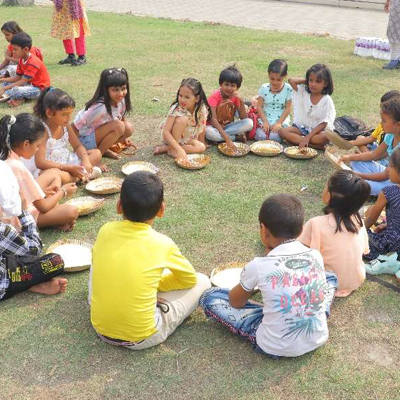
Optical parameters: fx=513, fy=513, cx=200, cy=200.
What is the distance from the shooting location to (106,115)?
15.6ft

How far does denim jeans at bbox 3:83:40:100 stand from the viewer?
6222 millimetres

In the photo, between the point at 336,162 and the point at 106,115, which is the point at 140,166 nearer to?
the point at 106,115

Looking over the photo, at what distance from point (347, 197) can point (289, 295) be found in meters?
0.78

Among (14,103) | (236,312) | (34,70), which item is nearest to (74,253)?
(236,312)

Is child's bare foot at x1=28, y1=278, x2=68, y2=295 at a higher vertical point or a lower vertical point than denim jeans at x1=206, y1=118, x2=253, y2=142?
lower

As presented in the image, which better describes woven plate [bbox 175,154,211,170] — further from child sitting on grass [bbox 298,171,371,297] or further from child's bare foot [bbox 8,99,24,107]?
child's bare foot [bbox 8,99,24,107]

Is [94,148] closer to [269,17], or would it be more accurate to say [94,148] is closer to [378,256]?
[378,256]

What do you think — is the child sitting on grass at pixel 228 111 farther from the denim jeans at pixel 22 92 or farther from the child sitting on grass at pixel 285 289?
the child sitting on grass at pixel 285 289

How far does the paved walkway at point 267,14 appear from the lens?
41.1ft

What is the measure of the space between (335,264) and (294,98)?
265cm

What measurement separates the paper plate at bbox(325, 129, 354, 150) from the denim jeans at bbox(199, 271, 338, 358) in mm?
2187

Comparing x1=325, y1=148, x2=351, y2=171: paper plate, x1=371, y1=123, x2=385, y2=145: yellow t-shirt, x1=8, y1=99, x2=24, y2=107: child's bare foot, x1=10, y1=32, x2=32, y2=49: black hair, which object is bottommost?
x1=325, y1=148, x2=351, y2=171: paper plate

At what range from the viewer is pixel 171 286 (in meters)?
2.78

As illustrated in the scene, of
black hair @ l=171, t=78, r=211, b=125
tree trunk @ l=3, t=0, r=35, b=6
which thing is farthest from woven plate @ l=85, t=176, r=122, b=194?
tree trunk @ l=3, t=0, r=35, b=6
